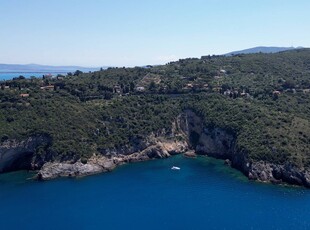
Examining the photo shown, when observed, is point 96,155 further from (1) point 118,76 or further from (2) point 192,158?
(1) point 118,76

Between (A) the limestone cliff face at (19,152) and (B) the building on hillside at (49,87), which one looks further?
(B) the building on hillside at (49,87)

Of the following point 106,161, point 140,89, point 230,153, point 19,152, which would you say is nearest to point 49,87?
point 140,89

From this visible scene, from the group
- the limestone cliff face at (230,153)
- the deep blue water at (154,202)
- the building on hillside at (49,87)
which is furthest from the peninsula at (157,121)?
the deep blue water at (154,202)

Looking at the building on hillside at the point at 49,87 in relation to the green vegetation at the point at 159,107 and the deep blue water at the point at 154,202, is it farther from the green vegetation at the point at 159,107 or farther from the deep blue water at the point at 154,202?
the deep blue water at the point at 154,202

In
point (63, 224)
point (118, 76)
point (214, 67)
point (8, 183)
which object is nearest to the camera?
point (63, 224)

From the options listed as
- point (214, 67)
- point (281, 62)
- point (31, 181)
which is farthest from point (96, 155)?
point (281, 62)

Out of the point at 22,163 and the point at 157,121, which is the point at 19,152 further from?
Result: the point at 157,121

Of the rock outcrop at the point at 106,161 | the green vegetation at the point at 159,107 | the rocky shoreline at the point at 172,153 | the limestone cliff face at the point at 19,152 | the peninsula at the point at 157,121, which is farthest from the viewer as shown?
the green vegetation at the point at 159,107
